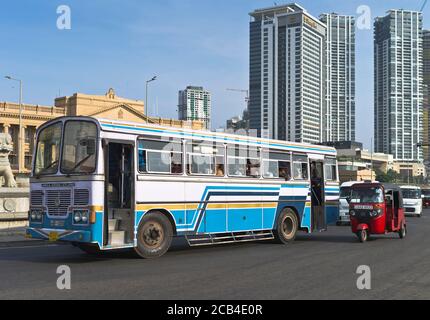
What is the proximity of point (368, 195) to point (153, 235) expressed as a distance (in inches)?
335

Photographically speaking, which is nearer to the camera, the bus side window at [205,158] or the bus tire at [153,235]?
the bus tire at [153,235]

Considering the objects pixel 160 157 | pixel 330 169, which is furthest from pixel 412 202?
pixel 160 157

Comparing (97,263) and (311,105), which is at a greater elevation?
(311,105)

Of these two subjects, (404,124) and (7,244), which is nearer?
(7,244)

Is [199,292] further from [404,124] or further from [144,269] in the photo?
[404,124]

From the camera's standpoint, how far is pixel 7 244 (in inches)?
654

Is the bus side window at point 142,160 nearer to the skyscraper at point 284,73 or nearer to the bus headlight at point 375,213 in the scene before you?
the bus headlight at point 375,213

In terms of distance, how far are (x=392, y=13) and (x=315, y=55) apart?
513 inches

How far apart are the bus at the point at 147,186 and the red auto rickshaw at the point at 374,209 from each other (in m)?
2.91

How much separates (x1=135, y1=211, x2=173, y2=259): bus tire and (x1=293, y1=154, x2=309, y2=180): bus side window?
5817 millimetres

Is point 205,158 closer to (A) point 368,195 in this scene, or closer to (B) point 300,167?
(B) point 300,167

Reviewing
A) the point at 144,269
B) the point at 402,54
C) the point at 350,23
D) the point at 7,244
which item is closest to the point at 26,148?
the point at 350,23

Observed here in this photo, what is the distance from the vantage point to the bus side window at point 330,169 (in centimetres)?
1872

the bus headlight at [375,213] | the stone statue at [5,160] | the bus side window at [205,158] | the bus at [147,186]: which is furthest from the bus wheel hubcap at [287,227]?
the stone statue at [5,160]
